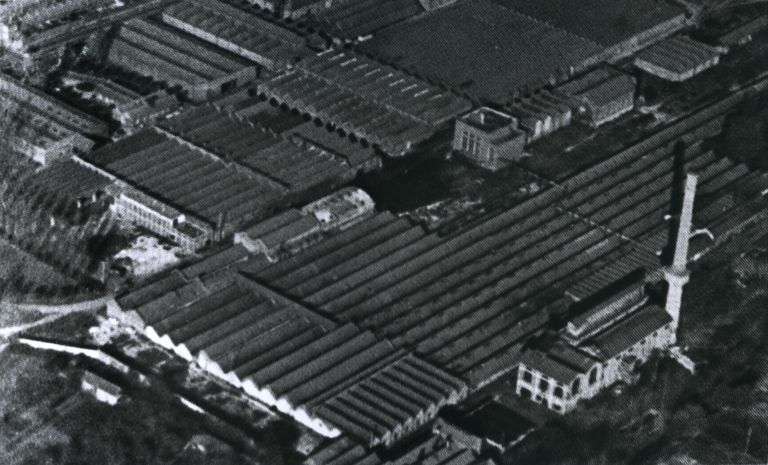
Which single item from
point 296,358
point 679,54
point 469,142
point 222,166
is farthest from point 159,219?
point 679,54

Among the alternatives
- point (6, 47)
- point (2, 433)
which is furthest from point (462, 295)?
point (6, 47)

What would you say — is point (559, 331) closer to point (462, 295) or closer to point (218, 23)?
point (462, 295)

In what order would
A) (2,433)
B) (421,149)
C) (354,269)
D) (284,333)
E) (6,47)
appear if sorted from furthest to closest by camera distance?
(6,47), (421,149), (354,269), (284,333), (2,433)

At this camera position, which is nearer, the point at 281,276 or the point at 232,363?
the point at 232,363

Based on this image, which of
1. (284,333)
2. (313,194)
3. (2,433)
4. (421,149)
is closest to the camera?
(2,433)

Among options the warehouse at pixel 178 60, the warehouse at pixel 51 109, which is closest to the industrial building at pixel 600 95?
the warehouse at pixel 178 60
